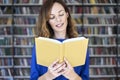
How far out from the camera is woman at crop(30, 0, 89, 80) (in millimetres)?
1322

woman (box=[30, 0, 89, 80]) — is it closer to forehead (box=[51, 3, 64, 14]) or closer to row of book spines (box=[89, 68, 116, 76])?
forehead (box=[51, 3, 64, 14])

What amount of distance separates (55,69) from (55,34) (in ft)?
0.74

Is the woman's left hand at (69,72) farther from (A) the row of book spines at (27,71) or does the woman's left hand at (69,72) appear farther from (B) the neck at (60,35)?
(A) the row of book spines at (27,71)

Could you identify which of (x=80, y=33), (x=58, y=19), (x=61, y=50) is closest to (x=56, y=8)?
(x=58, y=19)

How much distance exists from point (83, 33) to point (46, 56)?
284cm

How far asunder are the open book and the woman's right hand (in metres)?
0.02

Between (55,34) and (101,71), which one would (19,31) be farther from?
(55,34)

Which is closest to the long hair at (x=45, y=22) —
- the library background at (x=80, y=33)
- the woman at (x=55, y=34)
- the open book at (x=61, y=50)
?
the woman at (x=55, y=34)

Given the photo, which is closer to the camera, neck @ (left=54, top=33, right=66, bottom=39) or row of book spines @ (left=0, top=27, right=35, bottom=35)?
neck @ (left=54, top=33, right=66, bottom=39)

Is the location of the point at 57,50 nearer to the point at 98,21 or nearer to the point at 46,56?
the point at 46,56

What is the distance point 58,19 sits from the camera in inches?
54.9

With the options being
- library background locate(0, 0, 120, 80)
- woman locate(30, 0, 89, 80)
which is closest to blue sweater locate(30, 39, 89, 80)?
woman locate(30, 0, 89, 80)

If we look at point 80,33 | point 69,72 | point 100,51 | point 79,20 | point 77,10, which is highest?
point 69,72

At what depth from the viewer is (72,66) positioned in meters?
1.34
